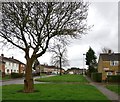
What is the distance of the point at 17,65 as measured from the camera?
4390 inches

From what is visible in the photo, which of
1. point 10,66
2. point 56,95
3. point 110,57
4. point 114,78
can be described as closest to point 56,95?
point 56,95

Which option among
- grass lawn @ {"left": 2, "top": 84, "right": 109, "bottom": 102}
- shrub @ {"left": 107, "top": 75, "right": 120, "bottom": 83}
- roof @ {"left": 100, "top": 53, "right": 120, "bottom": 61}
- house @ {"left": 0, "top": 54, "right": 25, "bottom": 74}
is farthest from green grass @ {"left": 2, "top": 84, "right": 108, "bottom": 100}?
house @ {"left": 0, "top": 54, "right": 25, "bottom": 74}

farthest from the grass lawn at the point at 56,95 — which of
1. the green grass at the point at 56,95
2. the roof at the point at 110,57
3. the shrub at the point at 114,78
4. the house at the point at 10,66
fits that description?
the house at the point at 10,66

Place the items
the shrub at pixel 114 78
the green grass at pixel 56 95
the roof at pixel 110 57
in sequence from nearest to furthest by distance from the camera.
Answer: the green grass at pixel 56 95, the shrub at pixel 114 78, the roof at pixel 110 57

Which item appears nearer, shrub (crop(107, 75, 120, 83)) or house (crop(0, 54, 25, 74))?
shrub (crop(107, 75, 120, 83))

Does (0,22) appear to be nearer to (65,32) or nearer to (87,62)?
(65,32)

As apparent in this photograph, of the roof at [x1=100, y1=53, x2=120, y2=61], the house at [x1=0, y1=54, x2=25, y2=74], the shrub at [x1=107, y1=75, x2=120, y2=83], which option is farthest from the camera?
the house at [x1=0, y1=54, x2=25, y2=74]

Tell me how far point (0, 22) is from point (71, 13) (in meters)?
6.20

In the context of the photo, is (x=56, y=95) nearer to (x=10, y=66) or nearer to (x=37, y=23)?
(x=37, y=23)

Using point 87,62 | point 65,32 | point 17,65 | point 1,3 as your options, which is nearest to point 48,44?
point 65,32

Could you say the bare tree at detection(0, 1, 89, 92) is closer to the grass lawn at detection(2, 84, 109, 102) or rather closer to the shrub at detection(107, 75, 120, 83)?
the grass lawn at detection(2, 84, 109, 102)

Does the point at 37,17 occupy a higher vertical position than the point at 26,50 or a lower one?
higher

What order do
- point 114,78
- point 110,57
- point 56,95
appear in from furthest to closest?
point 110,57
point 114,78
point 56,95

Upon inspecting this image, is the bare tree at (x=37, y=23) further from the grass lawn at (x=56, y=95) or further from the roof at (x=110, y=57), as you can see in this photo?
the roof at (x=110, y=57)
